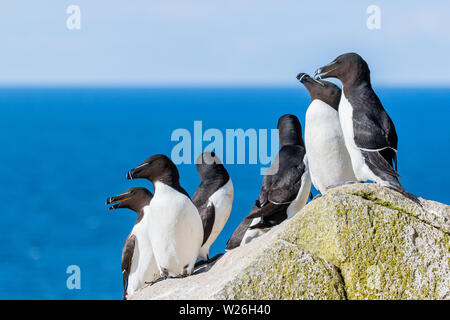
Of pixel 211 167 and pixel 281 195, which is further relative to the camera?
pixel 211 167

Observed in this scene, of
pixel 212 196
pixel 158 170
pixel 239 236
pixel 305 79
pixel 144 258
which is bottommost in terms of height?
pixel 144 258

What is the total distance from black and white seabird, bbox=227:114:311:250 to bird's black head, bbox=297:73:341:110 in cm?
115

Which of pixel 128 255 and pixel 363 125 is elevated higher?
pixel 363 125

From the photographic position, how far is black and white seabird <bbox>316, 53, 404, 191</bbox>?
7359mm

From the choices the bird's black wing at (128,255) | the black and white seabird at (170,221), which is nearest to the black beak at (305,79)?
the black and white seabird at (170,221)

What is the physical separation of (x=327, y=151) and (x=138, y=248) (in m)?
2.81

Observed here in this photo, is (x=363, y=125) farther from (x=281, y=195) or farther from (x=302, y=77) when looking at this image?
(x=281, y=195)

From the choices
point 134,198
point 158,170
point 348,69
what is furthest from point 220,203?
point 348,69

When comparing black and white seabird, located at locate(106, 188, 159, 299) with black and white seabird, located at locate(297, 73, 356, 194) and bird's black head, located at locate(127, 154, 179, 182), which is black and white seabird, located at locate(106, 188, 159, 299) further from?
black and white seabird, located at locate(297, 73, 356, 194)

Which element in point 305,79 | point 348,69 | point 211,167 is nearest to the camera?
point 348,69

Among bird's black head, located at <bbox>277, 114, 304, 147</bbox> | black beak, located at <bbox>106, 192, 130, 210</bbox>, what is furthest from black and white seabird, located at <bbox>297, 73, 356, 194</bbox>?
black beak, located at <bbox>106, 192, 130, 210</bbox>

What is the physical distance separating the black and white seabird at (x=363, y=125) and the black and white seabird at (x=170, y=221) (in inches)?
77.1

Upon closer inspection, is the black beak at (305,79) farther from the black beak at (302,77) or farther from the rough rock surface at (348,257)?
the rough rock surface at (348,257)

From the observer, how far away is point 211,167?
980 cm
